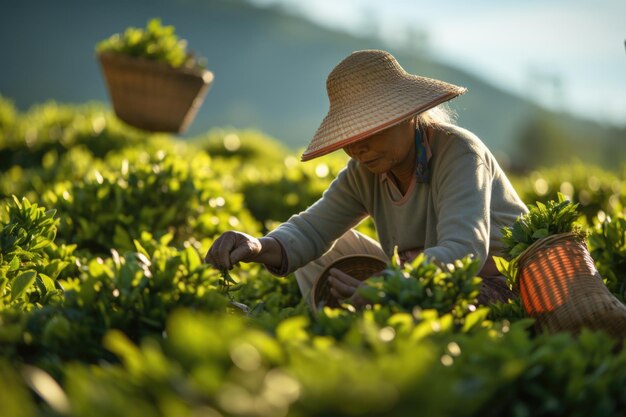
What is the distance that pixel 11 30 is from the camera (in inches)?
2094

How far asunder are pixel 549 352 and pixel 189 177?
11.9ft

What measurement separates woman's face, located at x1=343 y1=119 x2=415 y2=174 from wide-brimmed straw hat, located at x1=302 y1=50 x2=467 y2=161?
0.12 metres

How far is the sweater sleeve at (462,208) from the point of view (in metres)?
3.06

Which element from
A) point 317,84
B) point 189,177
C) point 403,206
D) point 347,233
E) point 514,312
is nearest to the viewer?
point 514,312

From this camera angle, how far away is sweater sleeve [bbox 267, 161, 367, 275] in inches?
152

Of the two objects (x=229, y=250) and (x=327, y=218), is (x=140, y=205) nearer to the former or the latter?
(x=327, y=218)

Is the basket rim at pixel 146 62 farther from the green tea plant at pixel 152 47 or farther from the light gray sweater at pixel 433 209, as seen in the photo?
the light gray sweater at pixel 433 209

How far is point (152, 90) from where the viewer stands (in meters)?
7.45

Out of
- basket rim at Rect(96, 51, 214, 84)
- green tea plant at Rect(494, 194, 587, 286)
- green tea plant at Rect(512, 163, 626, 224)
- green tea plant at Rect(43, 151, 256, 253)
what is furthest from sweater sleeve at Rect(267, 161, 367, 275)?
basket rim at Rect(96, 51, 214, 84)

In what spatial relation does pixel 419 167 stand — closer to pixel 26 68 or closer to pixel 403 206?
pixel 403 206

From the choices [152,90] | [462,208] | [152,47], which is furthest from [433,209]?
[152,47]

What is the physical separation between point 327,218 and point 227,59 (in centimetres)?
7028

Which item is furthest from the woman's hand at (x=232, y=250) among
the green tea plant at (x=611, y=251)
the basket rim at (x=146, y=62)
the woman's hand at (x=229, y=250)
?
the basket rim at (x=146, y=62)

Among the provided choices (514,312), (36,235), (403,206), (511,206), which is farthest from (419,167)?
(36,235)
